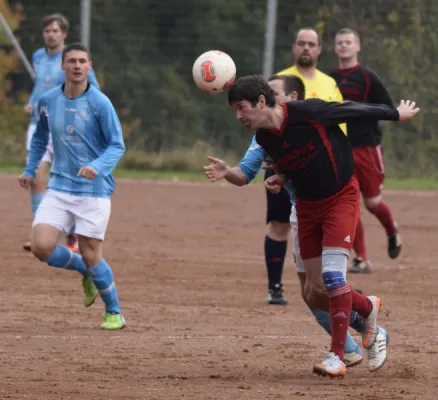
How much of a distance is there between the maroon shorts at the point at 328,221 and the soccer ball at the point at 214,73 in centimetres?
99

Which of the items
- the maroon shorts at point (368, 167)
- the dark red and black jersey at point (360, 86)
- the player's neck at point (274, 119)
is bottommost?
the maroon shorts at point (368, 167)

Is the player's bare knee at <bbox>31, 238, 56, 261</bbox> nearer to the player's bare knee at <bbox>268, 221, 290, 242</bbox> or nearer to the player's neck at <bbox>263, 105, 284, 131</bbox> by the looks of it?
the player's bare knee at <bbox>268, 221, 290, 242</bbox>

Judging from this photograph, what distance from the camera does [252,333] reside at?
28.8 feet

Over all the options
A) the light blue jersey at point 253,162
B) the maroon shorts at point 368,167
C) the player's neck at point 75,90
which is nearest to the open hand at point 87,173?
the player's neck at point 75,90

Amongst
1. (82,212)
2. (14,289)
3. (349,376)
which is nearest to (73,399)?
(349,376)

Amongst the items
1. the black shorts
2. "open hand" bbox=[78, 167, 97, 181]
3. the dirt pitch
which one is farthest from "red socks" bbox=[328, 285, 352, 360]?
the black shorts

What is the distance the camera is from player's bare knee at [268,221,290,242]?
9953 mm

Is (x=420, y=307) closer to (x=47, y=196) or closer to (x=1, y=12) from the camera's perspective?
(x=47, y=196)

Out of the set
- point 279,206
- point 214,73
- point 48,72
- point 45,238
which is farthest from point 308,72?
point 48,72

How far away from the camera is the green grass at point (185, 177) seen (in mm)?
20219

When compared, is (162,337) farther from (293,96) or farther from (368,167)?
(368,167)

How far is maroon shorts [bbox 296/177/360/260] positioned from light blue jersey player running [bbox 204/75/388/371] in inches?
9.7

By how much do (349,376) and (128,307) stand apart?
2762 mm

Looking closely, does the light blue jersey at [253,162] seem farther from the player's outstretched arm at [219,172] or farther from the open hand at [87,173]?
the open hand at [87,173]
